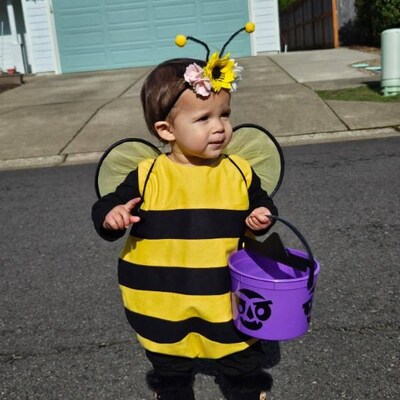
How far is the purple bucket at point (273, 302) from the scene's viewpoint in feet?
5.45

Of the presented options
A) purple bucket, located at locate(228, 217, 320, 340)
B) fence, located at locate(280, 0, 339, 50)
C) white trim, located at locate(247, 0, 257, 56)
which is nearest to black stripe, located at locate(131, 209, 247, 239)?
purple bucket, located at locate(228, 217, 320, 340)

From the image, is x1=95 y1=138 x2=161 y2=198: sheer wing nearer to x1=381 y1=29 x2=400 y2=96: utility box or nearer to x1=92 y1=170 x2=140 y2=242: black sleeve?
x1=92 y1=170 x2=140 y2=242: black sleeve

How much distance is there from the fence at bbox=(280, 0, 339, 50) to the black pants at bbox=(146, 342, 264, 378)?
18.0 meters

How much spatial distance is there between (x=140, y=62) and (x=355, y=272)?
14.4 meters

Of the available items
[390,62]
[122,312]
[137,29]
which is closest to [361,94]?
[390,62]

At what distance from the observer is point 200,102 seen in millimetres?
1814

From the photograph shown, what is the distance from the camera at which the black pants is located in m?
2.01

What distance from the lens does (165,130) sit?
1.92 m

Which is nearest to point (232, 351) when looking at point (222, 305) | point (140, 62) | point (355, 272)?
point (222, 305)

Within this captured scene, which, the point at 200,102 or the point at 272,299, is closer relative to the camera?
the point at 272,299

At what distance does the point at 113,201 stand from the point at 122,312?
1171 millimetres

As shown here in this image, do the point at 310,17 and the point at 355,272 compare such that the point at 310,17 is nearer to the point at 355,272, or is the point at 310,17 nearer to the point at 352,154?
the point at 352,154

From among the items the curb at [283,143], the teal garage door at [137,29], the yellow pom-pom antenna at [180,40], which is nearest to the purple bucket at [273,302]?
the yellow pom-pom antenna at [180,40]

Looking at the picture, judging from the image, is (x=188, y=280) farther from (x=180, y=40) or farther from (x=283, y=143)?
(x=283, y=143)
